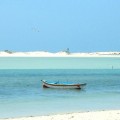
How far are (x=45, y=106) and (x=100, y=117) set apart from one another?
20.1 ft

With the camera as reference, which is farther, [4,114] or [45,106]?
[45,106]

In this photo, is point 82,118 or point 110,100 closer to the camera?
point 82,118

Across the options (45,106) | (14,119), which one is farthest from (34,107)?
(14,119)

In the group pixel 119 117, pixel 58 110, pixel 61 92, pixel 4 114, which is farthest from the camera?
pixel 61 92

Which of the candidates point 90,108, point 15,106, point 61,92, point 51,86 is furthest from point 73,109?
point 51,86

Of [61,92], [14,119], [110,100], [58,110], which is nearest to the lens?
[14,119]

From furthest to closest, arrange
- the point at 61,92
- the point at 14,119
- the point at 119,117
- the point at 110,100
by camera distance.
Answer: the point at 61,92, the point at 110,100, the point at 14,119, the point at 119,117

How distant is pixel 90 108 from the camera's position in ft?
70.6

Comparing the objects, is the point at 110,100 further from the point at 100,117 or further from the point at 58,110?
the point at 100,117

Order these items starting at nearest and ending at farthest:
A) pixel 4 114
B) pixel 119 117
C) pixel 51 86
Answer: pixel 119 117, pixel 4 114, pixel 51 86

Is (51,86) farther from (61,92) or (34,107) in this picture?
(34,107)

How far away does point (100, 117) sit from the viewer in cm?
1656

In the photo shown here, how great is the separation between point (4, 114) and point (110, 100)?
7.83 meters

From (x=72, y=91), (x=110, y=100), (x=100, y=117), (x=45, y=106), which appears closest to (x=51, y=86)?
(x=72, y=91)
